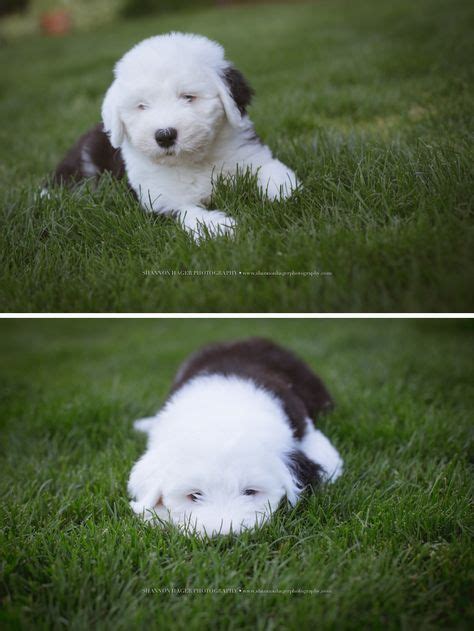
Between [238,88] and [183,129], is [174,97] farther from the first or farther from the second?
→ [238,88]

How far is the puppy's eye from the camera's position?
233 cm

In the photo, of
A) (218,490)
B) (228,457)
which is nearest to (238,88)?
(228,457)

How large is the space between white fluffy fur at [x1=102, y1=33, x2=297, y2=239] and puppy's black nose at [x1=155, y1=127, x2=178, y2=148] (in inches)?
0.8

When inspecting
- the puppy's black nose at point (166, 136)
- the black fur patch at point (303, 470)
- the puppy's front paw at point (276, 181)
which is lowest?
the black fur patch at point (303, 470)

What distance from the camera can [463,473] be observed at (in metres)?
2.84

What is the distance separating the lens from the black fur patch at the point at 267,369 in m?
3.21

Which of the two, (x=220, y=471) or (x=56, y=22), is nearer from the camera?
(x=220, y=471)

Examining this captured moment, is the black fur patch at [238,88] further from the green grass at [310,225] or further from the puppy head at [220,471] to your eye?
the puppy head at [220,471]

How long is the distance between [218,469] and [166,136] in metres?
1.54

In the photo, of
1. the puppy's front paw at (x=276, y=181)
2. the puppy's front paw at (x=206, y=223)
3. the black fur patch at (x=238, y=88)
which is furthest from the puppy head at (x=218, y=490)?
the black fur patch at (x=238, y=88)

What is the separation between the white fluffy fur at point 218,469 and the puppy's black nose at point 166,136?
4.08 feet

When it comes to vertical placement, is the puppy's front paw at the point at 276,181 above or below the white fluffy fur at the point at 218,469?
above

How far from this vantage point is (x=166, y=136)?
2.80 m

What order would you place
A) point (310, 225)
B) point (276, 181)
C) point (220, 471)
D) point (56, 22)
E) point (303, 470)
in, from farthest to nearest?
point (56, 22) < point (276, 181) < point (310, 225) < point (303, 470) < point (220, 471)
